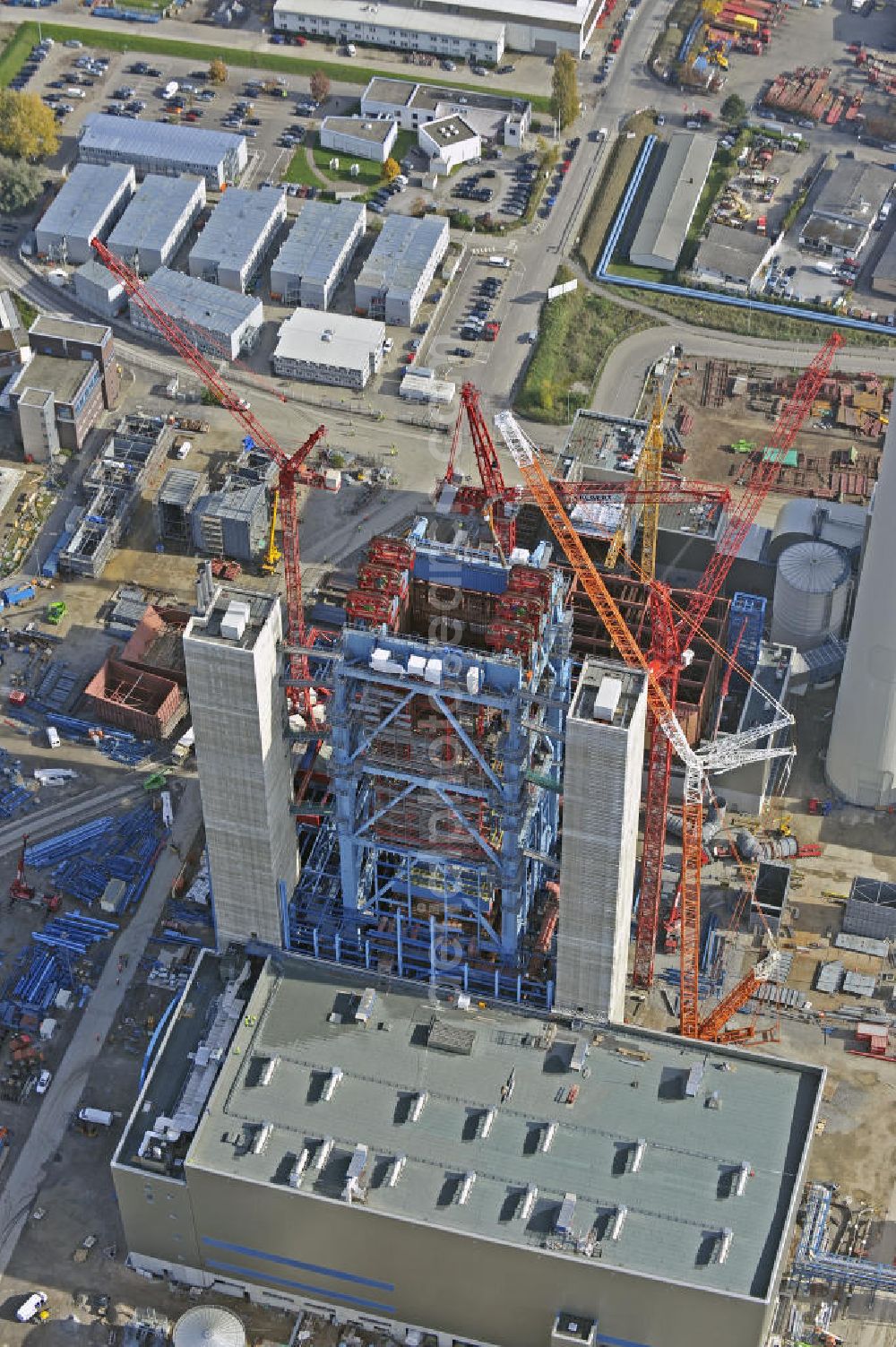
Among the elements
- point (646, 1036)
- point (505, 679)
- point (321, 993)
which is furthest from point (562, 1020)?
point (505, 679)

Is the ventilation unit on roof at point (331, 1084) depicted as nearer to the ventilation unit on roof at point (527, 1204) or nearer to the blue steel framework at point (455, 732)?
the ventilation unit on roof at point (527, 1204)

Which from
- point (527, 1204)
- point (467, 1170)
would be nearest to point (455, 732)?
point (467, 1170)

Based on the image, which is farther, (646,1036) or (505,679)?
(646,1036)

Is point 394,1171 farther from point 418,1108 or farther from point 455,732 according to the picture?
point 455,732

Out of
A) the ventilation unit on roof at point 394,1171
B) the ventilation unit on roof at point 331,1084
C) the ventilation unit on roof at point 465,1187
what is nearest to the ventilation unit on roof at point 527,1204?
the ventilation unit on roof at point 465,1187

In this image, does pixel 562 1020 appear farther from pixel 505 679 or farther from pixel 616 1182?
pixel 505 679
